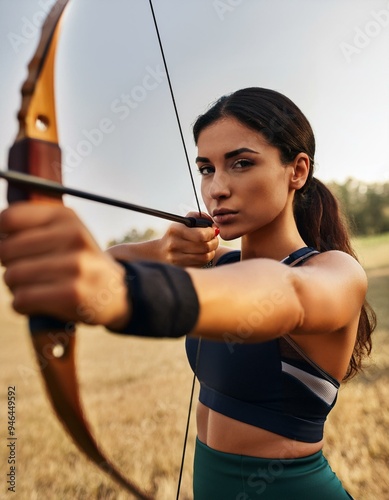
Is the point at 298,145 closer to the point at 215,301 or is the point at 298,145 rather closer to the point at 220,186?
the point at 220,186

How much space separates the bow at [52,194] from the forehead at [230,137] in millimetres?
595

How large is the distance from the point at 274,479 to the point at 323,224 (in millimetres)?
776

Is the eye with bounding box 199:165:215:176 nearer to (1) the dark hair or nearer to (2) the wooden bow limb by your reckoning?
(1) the dark hair

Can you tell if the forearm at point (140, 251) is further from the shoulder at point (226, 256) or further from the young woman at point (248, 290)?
the shoulder at point (226, 256)

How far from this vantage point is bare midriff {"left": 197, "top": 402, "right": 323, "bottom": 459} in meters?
1.21

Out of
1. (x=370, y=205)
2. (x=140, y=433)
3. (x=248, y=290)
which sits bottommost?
(x=370, y=205)

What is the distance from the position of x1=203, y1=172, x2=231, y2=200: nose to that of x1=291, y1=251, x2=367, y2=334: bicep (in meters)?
0.30

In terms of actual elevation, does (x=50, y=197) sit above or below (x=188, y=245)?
above

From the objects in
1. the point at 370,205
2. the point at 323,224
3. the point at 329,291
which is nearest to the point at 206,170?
the point at 323,224

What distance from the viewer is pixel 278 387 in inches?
47.1

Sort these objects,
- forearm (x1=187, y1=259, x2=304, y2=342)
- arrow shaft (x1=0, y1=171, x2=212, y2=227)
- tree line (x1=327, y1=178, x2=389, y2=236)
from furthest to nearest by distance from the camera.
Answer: tree line (x1=327, y1=178, x2=389, y2=236) < forearm (x1=187, y1=259, x2=304, y2=342) < arrow shaft (x1=0, y1=171, x2=212, y2=227)

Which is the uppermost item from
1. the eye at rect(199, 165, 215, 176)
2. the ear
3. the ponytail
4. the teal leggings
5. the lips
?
the eye at rect(199, 165, 215, 176)

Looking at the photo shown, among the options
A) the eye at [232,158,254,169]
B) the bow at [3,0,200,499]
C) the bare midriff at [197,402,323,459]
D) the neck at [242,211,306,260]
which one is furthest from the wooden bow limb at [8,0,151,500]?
the neck at [242,211,306,260]

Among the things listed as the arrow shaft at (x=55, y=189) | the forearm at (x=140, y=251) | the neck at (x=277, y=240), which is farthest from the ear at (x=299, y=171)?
the arrow shaft at (x=55, y=189)
